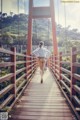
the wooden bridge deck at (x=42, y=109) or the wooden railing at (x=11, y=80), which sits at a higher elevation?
the wooden railing at (x=11, y=80)

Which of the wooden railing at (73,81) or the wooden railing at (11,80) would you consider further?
the wooden railing at (73,81)

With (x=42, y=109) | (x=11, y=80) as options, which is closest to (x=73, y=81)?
(x=42, y=109)

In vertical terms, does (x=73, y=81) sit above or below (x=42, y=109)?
above

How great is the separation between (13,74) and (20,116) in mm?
888

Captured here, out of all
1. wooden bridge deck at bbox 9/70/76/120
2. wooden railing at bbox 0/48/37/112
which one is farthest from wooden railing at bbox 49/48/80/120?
wooden railing at bbox 0/48/37/112

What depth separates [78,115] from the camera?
3217 mm

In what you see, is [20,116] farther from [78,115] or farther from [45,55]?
[45,55]

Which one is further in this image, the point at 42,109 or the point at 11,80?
the point at 11,80

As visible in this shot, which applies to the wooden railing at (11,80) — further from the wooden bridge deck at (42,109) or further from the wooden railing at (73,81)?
the wooden railing at (73,81)

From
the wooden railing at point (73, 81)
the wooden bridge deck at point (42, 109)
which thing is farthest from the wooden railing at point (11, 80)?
the wooden railing at point (73, 81)

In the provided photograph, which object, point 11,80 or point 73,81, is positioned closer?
point 73,81

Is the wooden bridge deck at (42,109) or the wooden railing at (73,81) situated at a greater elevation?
the wooden railing at (73,81)

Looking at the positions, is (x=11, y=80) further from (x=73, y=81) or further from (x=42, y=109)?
(x=73, y=81)

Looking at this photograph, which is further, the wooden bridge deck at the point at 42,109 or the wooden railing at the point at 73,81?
the wooden railing at the point at 73,81
